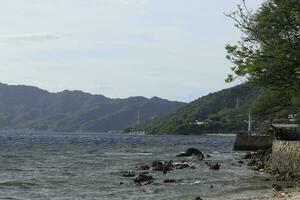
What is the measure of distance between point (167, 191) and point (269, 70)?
29.6ft

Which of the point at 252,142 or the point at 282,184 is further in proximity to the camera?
the point at 252,142

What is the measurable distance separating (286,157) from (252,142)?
45494 millimetres

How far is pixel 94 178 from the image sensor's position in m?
41.4

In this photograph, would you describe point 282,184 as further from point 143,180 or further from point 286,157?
point 143,180

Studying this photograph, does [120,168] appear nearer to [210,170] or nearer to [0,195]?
[210,170]

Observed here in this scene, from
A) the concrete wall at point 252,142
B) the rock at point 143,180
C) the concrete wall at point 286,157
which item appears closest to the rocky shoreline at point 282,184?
the concrete wall at point 286,157

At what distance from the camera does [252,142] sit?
284ft

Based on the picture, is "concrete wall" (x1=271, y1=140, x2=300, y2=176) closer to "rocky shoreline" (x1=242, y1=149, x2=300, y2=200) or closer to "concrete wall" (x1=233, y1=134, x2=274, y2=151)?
"rocky shoreline" (x1=242, y1=149, x2=300, y2=200)

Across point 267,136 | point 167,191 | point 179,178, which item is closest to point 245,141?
point 267,136

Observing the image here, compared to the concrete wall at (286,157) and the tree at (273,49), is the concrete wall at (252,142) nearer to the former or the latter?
the concrete wall at (286,157)

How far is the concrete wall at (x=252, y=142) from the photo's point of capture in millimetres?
81887

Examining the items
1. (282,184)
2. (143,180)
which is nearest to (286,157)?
(282,184)

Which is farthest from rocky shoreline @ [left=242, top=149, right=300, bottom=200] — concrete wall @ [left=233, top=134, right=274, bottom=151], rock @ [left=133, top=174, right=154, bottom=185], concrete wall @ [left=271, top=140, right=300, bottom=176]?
concrete wall @ [left=233, top=134, right=274, bottom=151]

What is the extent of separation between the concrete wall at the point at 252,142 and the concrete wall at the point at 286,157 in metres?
35.9
